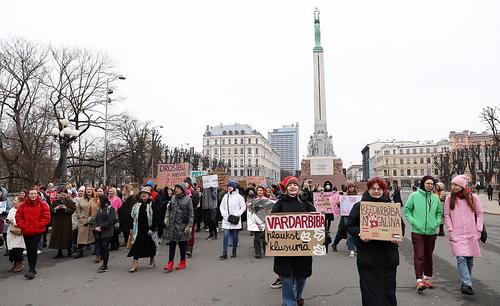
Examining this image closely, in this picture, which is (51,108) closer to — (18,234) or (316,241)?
(18,234)

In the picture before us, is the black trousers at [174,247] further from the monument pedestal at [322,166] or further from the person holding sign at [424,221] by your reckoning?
the monument pedestal at [322,166]

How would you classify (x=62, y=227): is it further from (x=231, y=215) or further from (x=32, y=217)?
(x=231, y=215)

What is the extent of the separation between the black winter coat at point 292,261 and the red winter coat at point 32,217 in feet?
17.8

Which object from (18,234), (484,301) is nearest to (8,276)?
(18,234)

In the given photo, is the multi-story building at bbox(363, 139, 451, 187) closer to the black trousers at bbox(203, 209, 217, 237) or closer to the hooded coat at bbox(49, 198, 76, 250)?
the black trousers at bbox(203, 209, 217, 237)

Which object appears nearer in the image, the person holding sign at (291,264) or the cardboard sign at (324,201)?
the person holding sign at (291,264)

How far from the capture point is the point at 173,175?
15.0 m

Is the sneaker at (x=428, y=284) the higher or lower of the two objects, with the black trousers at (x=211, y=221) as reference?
lower

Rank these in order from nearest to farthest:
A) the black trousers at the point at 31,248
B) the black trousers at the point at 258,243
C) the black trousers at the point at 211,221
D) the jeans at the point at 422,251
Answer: the jeans at the point at 422,251
the black trousers at the point at 31,248
the black trousers at the point at 258,243
the black trousers at the point at 211,221

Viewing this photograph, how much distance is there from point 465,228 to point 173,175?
11014mm

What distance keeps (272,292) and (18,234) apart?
5.64 m

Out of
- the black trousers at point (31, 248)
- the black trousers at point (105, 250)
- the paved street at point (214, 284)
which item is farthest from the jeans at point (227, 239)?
the black trousers at point (31, 248)

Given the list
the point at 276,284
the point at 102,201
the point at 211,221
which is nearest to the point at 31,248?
the point at 102,201

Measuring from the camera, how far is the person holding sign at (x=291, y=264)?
479 centimetres
